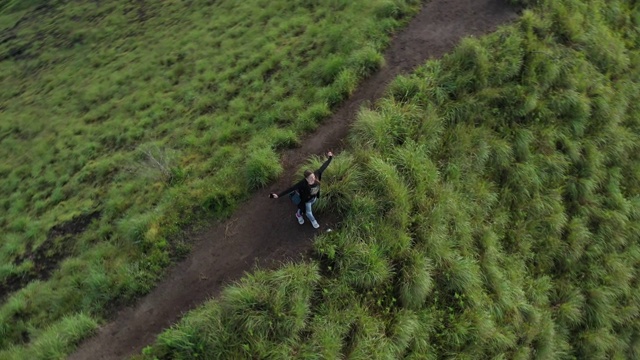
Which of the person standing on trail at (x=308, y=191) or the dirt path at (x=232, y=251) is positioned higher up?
the person standing on trail at (x=308, y=191)

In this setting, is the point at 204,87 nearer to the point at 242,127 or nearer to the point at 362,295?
the point at 242,127

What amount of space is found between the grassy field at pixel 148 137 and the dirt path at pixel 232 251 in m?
0.49

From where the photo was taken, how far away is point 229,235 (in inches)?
488

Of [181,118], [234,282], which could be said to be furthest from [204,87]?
[234,282]

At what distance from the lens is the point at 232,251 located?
1198cm

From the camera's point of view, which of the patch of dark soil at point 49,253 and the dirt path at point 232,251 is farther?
the patch of dark soil at point 49,253

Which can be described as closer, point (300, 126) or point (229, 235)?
point (229, 235)

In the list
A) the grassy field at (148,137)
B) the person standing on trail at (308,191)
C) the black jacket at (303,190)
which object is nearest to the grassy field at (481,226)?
the person standing on trail at (308,191)

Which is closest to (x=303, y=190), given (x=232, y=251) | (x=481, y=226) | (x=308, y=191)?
(x=308, y=191)

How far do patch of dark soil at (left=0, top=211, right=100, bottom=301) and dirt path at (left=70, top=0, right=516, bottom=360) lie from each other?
501cm

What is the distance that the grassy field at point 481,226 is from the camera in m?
10.1

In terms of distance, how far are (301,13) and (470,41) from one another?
9.53 metres

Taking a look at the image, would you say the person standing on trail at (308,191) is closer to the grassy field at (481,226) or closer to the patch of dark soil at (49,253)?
the grassy field at (481,226)

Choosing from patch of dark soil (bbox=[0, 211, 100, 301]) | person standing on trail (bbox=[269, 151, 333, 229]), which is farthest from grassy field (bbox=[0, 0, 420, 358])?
person standing on trail (bbox=[269, 151, 333, 229])
